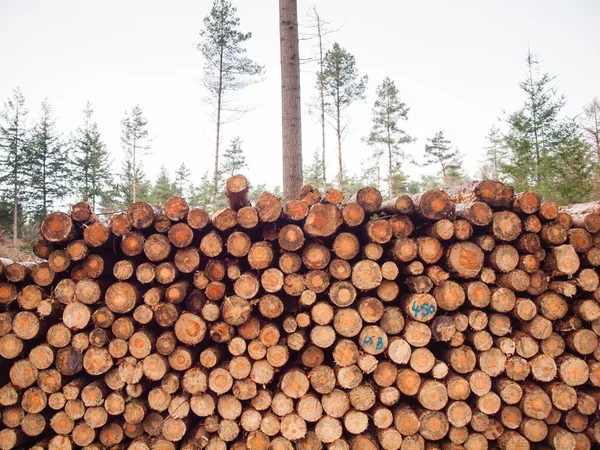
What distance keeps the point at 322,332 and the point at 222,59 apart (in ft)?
56.0

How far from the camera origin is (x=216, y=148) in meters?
18.2

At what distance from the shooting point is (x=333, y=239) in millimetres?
3479

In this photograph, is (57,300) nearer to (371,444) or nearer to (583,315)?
(371,444)

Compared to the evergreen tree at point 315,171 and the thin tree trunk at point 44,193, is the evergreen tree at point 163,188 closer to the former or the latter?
the thin tree trunk at point 44,193

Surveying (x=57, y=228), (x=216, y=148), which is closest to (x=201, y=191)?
(x=216, y=148)

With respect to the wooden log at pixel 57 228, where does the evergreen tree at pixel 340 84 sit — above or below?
above

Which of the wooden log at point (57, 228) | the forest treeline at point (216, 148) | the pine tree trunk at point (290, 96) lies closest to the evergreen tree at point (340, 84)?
the forest treeline at point (216, 148)

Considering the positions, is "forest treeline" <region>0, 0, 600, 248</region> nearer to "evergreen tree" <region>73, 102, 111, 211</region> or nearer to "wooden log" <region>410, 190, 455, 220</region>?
"evergreen tree" <region>73, 102, 111, 211</region>

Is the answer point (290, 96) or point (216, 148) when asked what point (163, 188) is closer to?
point (216, 148)

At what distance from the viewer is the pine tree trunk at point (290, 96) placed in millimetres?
6582

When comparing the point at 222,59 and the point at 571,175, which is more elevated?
the point at 222,59

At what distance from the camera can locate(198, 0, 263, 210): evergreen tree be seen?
16344 mm

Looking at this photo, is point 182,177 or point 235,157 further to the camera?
point 182,177

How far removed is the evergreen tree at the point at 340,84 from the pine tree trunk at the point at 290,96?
45.4 ft
